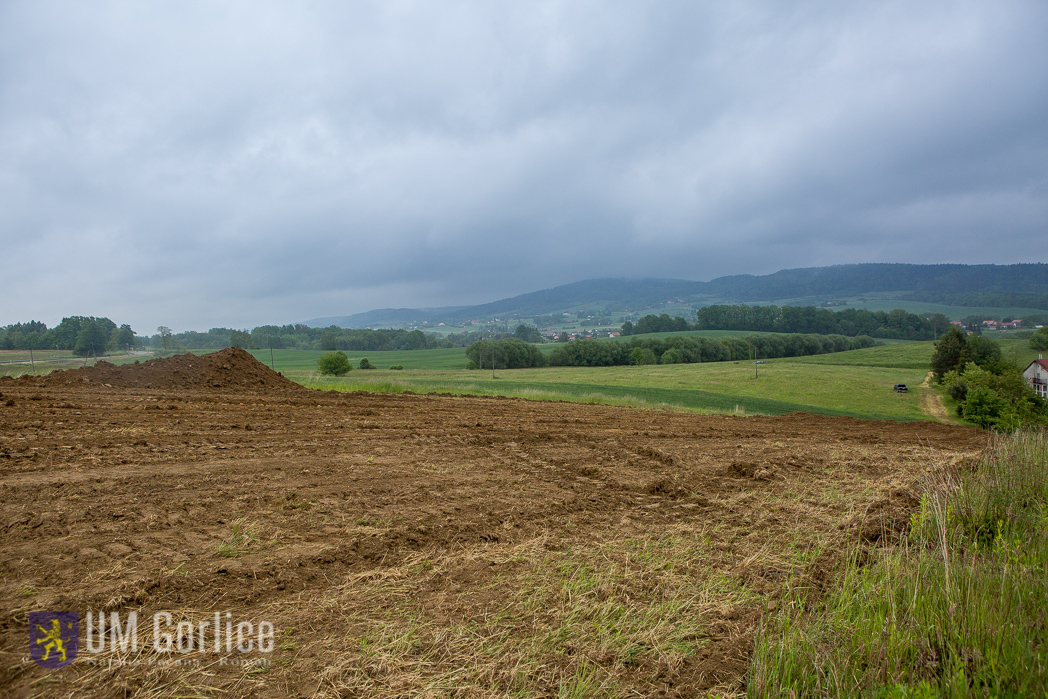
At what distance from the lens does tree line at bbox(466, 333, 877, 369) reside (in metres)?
75.8

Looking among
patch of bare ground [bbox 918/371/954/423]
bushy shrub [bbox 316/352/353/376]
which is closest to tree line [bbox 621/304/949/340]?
patch of bare ground [bbox 918/371/954/423]

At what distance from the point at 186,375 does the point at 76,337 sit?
17.7 meters

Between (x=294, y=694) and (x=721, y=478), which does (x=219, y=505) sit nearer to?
(x=294, y=694)

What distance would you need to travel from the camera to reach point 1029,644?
9.65 ft

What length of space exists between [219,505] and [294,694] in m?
3.85

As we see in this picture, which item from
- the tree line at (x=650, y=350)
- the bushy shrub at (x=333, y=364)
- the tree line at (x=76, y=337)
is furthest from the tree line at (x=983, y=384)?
the tree line at (x=76, y=337)

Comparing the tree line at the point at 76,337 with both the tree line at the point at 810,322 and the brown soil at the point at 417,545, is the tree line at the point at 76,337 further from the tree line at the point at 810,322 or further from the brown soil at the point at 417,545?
the tree line at the point at 810,322

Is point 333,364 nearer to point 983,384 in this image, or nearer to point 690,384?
point 690,384

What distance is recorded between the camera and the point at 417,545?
16.6 feet

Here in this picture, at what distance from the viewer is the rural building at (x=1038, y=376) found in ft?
168

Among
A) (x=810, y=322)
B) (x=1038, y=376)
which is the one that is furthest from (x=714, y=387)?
(x=810, y=322)

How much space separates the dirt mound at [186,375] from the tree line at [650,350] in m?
49.0

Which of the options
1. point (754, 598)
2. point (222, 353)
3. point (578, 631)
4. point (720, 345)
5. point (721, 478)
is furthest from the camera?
point (720, 345)

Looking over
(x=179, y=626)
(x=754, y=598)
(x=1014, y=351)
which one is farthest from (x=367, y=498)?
(x=1014, y=351)
